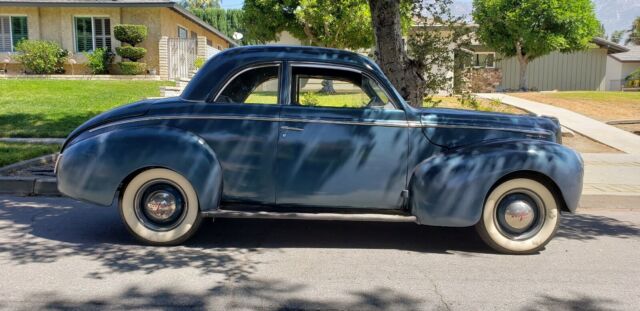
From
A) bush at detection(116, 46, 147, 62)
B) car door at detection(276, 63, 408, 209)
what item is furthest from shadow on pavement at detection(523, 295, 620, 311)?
bush at detection(116, 46, 147, 62)

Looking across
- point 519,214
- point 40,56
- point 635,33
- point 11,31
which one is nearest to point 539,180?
point 519,214

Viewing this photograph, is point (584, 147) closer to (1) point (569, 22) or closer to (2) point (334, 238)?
(2) point (334, 238)

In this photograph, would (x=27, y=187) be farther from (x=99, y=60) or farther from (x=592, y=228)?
Result: (x=99, y=60)

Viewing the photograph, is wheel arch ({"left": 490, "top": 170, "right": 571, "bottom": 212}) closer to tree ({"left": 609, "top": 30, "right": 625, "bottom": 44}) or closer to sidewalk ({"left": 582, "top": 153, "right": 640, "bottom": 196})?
sidewalk ({"left": 582, "top": 153, "right": 640, "bottom": 196})

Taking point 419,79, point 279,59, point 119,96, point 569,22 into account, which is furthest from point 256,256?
point 569,22

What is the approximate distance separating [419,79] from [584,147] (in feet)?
18.1

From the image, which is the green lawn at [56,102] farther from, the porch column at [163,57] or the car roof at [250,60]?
the car roof at [250,60]

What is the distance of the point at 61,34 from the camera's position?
23391mm

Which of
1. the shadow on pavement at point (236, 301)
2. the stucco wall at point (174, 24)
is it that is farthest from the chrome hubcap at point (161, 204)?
the stucco wall at point (174, 24)

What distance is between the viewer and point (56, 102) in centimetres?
1468

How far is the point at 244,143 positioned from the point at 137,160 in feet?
3.18

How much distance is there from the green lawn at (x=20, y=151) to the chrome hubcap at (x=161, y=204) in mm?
4274

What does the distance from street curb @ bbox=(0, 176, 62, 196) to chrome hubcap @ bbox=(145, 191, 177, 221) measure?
296cm

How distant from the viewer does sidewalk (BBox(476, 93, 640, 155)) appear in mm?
12489
